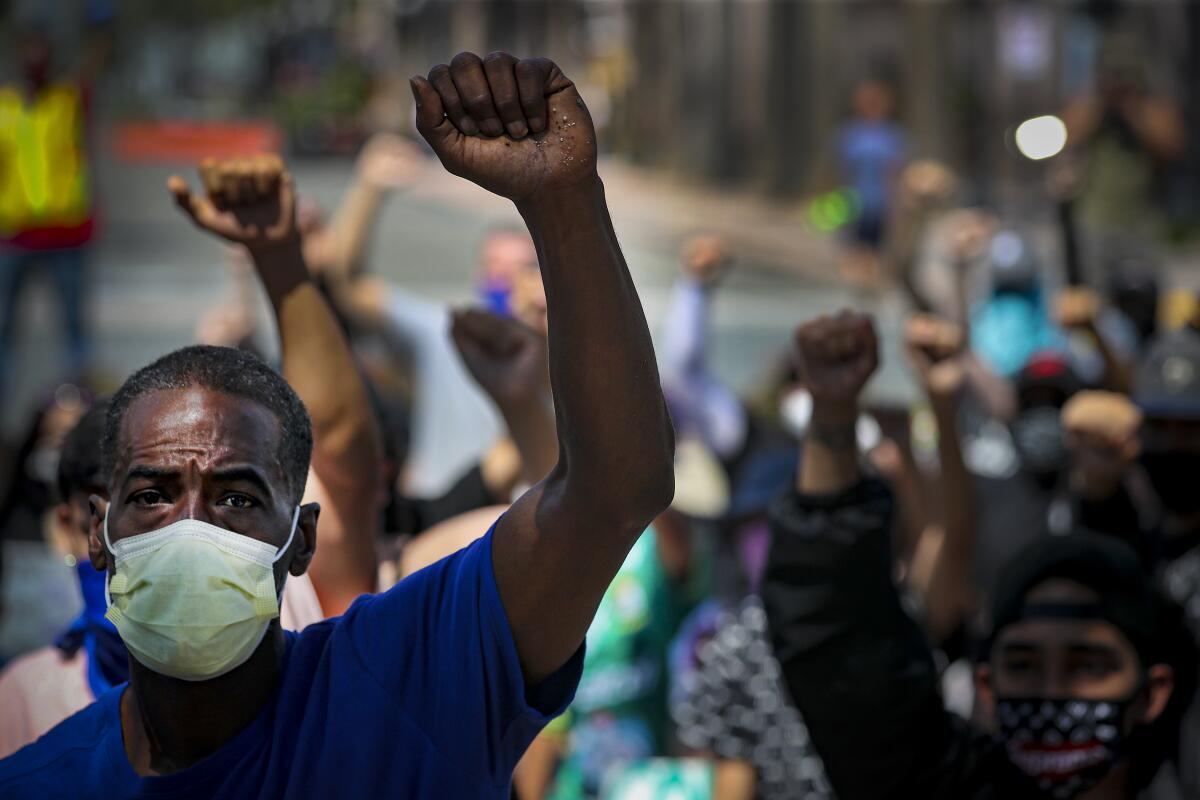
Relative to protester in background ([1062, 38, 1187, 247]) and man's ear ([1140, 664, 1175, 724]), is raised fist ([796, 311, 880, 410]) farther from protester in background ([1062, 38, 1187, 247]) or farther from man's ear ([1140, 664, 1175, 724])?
protester in background ([1062, 38, 1187, 247])

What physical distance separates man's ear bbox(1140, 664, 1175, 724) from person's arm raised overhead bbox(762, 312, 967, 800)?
39 cm

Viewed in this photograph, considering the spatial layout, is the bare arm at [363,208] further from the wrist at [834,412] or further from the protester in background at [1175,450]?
the wrist at [834,412]

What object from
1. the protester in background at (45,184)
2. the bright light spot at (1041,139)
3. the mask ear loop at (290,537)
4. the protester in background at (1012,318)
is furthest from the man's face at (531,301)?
the protester in background at (45,184)

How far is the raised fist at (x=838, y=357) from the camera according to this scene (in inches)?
114

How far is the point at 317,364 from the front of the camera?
9.78 ft

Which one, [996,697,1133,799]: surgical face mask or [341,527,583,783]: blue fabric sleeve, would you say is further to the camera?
[996,697,1133,799]: surgical face mask

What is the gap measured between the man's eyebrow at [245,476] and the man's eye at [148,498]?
75 millimetres

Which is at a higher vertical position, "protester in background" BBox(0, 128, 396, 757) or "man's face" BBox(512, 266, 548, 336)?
"man's face" BBox(512, 266, 548, 336)

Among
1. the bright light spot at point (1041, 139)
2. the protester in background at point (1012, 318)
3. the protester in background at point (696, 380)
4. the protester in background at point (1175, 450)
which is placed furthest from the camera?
the protester in background at point (1012, 318)

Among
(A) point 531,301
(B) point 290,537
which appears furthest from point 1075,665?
(A) point 531,301

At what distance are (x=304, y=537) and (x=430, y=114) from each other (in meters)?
0.59

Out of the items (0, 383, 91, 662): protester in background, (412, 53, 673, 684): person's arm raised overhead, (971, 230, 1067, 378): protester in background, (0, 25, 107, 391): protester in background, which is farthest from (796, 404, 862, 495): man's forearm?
(0, 25, 107, 391): protester in background

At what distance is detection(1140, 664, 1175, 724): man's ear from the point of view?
3229mm

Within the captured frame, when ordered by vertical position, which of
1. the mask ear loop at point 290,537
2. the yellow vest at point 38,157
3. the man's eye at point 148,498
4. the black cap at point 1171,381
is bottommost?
the black cap at point 1171,381
